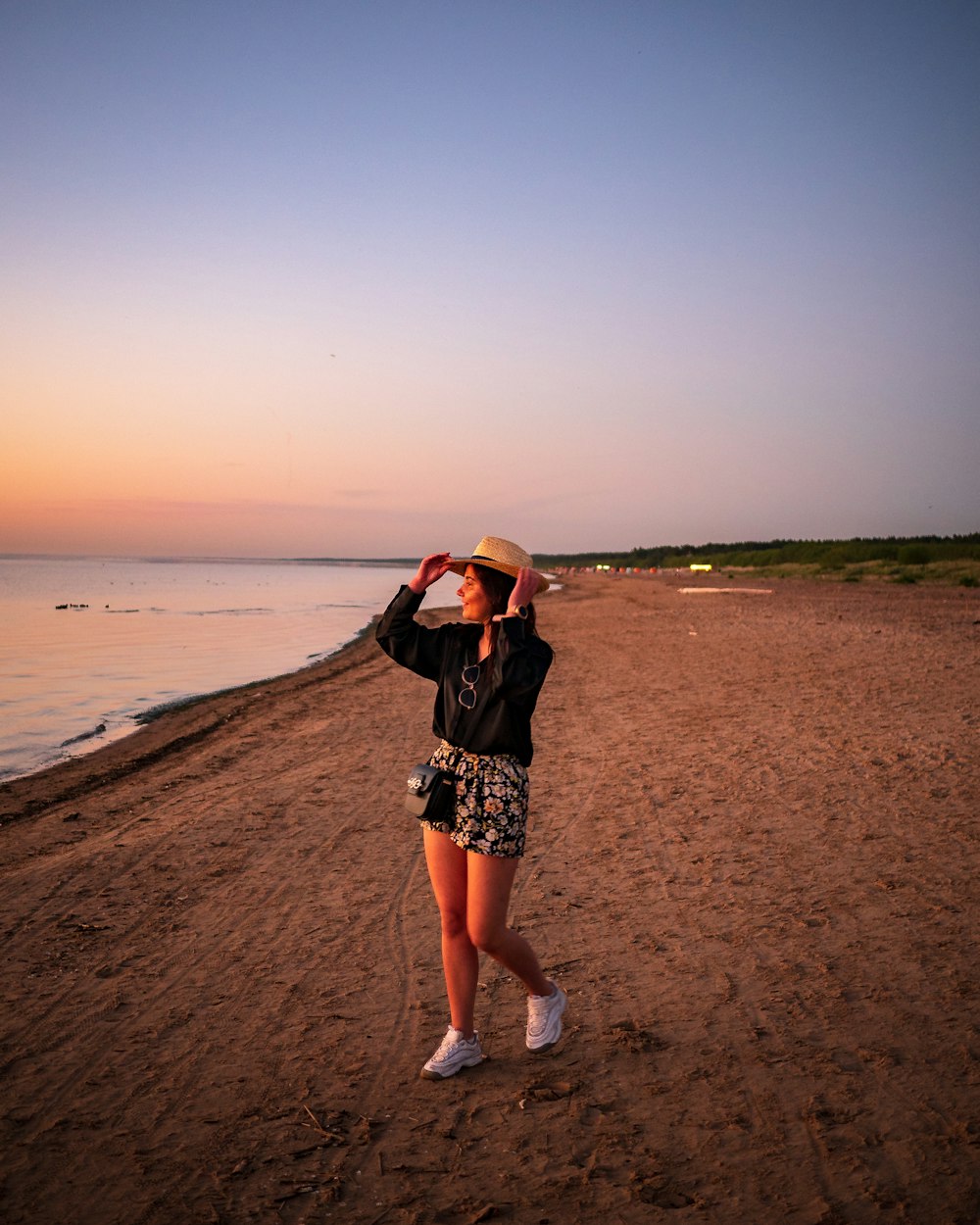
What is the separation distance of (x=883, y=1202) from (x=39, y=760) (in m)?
9.91

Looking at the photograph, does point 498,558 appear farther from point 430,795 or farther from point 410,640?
point 430,795

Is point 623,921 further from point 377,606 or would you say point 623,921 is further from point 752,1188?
point 377,606

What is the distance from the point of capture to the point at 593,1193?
2703mm

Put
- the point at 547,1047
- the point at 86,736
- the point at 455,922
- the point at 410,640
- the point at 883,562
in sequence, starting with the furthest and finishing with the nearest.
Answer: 1. the point at 883,562
2. the point at 86,736
3. the point at 547,1047
4. the point at 410,640
5. the point at 455,922

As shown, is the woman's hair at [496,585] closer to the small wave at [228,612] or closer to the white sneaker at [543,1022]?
the white sneaker at [543,1022]

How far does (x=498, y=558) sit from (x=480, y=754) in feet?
2.45


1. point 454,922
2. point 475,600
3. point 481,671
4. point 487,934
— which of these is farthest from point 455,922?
point 475,600

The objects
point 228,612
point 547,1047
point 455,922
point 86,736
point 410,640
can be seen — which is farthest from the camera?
point 228,612

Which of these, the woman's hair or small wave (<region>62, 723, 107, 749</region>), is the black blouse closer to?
the woman's hair

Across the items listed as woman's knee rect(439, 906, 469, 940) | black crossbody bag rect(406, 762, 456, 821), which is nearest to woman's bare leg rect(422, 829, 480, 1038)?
woman's knee rect(439, 906, 469, 940)

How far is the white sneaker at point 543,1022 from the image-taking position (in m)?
3.53

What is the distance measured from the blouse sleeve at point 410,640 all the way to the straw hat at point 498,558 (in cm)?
23

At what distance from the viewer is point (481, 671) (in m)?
3.25

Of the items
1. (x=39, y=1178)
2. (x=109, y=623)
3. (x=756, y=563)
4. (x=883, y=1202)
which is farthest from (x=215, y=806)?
(x=756, y=563)
